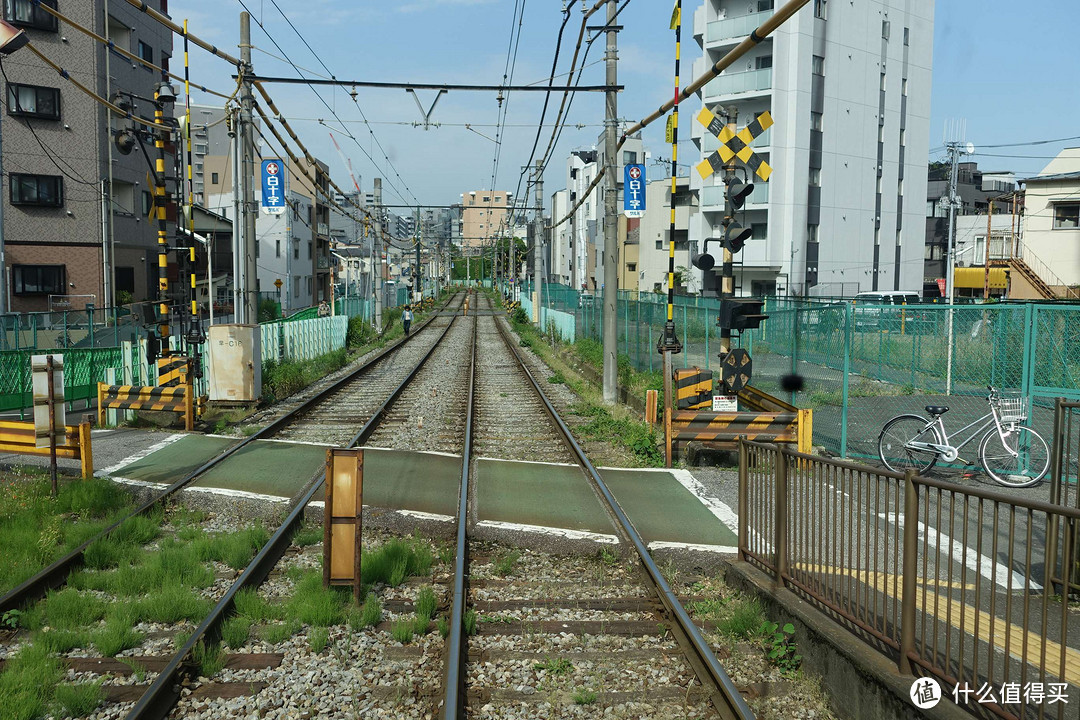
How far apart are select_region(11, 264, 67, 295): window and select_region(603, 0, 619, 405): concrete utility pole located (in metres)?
25.0

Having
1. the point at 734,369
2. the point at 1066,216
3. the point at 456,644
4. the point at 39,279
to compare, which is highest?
the point at 1066,216

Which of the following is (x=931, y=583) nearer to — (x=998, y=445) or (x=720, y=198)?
(x=998, y=445)

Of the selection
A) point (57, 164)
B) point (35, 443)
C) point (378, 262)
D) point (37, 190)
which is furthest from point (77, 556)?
point (378, 262)

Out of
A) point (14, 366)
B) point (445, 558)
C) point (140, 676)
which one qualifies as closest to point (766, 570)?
point (445, 558)

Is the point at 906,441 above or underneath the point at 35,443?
underneath

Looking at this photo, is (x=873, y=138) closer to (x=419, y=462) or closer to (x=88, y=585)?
(x=419, y=462)

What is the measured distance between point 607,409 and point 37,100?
2732 cm

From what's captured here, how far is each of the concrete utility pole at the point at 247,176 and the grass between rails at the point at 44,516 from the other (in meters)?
7.47

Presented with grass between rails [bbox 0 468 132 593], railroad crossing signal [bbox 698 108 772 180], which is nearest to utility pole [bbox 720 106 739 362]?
railroad crossing signal [bbox 698 108 772 180]

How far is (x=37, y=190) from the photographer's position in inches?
1248

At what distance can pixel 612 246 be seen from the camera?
16.1 m

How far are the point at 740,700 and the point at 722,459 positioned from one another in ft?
23.1

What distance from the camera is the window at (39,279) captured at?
31688 mm

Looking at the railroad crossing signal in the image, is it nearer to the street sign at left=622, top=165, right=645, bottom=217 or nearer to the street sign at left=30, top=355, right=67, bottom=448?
the street sign at left=622, top=165, right=645, bottom=217
